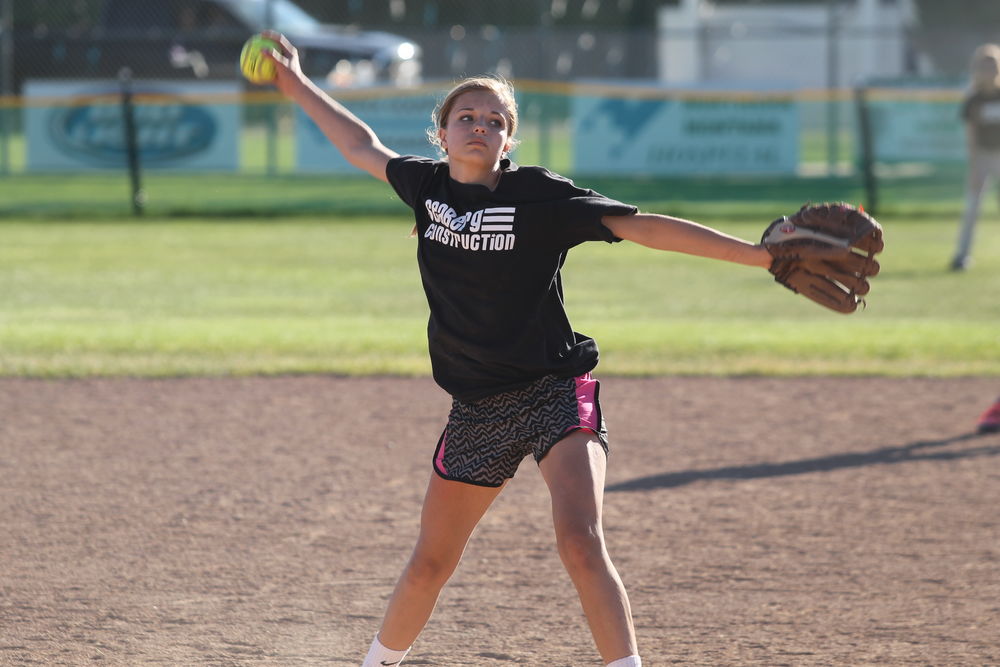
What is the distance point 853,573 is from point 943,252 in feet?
35.7

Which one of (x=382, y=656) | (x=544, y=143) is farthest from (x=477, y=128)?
(x=544, y=143)

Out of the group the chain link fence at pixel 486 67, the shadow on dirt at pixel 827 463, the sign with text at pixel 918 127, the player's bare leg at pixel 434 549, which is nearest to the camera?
the player's bare leg at pixel 434 549

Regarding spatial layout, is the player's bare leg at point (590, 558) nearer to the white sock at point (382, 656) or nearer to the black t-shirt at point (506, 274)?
the black t-shirt at point (506, 274)

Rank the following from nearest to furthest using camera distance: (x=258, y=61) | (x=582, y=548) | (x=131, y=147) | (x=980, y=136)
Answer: (x=582, y=548) < (x=258, y=61) < (x=980, y=136) < (x=131, y=147)

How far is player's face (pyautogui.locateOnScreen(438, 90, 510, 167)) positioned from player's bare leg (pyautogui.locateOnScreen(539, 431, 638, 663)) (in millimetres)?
838

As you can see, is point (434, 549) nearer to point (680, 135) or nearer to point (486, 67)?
point (680, 135)

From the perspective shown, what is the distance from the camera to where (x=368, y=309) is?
37.4 feet

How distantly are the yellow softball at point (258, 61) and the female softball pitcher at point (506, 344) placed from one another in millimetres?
942

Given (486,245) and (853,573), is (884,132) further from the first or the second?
(486,245)

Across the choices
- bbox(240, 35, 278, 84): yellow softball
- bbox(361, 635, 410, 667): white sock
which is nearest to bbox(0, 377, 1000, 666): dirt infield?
bbox(361, 635, 410, 667): white sock

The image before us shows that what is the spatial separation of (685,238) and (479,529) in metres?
2.44

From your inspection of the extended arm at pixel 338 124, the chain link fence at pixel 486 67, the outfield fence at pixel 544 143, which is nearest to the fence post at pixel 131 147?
the outfield fence at pixel 544 143

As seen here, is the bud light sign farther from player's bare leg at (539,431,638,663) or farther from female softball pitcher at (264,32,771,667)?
player's bare leg at (539,431,638,663)

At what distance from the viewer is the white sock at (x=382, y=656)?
375 centimetres
